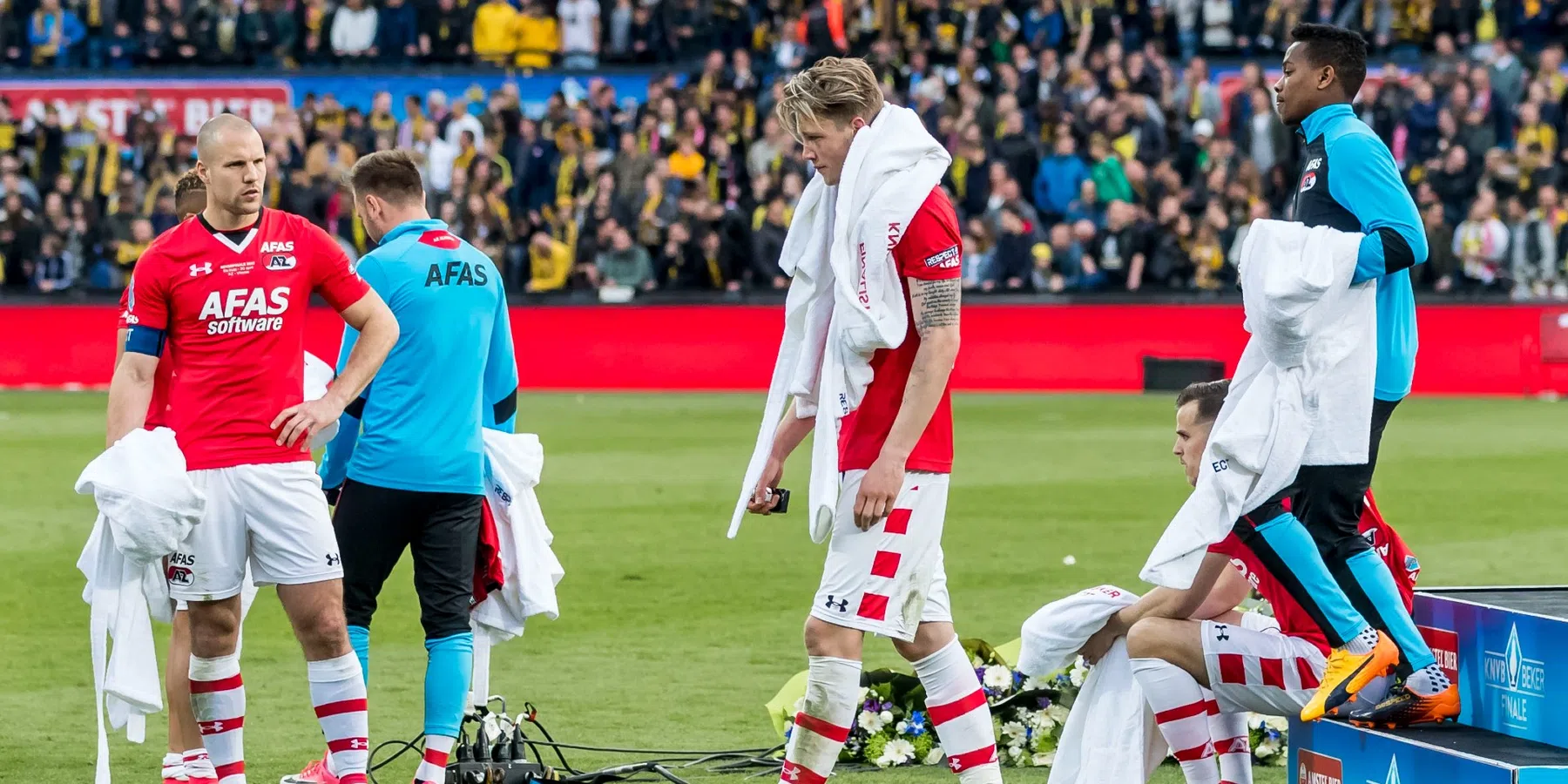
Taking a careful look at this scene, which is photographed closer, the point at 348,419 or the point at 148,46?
the point at 348,419

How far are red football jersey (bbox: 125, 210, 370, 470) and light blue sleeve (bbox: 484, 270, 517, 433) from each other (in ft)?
3.35

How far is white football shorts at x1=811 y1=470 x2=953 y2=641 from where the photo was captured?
5.52 metres

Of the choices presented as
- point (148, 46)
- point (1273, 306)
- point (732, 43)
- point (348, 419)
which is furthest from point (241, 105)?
point (1273, 306)

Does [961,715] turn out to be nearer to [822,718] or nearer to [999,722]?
[822,718]

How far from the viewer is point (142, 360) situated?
19.4 feet

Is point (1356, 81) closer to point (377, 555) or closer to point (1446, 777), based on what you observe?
point (1446, 777)

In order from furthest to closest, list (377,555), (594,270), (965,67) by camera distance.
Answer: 1. (965,67)
2. (594,270)
3. (377,555)

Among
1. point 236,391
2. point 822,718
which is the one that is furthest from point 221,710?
point 822,718

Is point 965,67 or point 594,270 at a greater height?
point 965,67

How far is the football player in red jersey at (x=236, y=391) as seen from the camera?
231 inches

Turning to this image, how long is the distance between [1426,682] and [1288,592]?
16.9 inches

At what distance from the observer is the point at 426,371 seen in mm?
6516

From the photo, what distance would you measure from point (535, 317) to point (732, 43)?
794 cm

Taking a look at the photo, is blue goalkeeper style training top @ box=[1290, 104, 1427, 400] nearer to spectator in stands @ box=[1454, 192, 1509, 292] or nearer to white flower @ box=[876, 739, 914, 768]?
white flower @ box=[876, 739, 914, 768]
